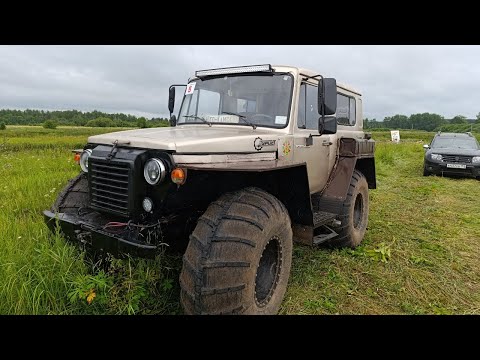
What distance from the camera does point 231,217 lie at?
8.54ft

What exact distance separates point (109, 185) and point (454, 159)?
11.7m

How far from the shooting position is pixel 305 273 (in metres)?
3.99

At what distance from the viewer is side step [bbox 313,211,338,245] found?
12.9ft

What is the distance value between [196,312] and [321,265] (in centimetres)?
228

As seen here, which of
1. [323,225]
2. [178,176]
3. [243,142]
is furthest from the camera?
[323,225]

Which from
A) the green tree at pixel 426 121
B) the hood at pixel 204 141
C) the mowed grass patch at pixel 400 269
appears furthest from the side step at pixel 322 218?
the green tree at pixel 426 121

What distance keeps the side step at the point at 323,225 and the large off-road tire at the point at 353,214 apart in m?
0.20

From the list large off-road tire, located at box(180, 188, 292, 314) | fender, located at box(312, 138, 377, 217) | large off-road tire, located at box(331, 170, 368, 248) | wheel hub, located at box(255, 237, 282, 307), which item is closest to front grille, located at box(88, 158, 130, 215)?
large off-road tire, located at box(180, 188, 292, 314)

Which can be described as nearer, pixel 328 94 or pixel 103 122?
pixel 328 94

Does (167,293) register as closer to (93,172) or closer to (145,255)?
(145,255)

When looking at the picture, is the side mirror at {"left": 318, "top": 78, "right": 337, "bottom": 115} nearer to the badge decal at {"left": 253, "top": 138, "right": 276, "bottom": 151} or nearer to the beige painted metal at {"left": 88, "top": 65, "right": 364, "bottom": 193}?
the beige painted metal at {"left": 88, "top": 65, "right": 364, "bottom": 193}

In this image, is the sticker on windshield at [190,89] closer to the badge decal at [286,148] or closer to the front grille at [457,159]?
the badge decal at [286,148]

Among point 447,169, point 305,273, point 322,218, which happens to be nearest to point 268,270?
point 305,273

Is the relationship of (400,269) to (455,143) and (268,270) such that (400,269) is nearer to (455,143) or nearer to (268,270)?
(268,270)
